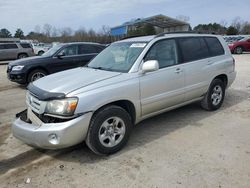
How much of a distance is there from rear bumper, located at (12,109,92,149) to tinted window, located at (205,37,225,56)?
11.4 ft

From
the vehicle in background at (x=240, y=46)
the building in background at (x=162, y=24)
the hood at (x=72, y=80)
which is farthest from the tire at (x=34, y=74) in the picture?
the building in background at (x=162, y=24)

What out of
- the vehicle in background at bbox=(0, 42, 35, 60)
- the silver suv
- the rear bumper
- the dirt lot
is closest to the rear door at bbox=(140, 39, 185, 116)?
the silver suv

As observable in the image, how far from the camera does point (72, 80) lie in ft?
14.0

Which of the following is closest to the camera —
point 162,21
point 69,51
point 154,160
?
point 154,160

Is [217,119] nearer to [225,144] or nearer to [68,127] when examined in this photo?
[225,144]

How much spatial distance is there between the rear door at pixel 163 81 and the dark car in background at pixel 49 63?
225 inches

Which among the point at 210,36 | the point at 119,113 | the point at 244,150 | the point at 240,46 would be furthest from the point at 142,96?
the point at 240,46

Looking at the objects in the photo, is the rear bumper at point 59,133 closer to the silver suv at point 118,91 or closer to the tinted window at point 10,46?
the silver suv at point 118,91

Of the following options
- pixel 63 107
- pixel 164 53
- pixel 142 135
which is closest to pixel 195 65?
pixel 164 53

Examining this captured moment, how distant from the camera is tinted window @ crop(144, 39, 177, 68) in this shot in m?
4.84

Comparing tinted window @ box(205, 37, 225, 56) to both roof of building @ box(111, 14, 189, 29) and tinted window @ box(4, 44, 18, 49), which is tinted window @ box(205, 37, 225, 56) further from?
roof of building @ box(111, 14, 189, 29)

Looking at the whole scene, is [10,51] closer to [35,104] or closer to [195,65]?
[195,65]

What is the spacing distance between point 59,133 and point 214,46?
4073 millimetres

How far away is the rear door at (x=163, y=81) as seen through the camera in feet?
15.0
